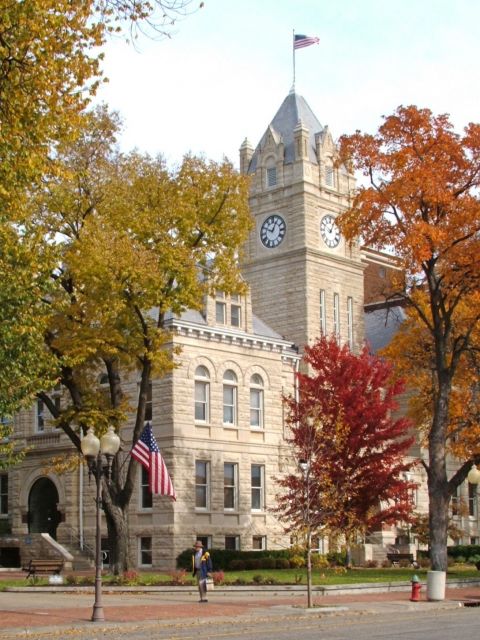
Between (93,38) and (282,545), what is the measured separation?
34739 millimetres

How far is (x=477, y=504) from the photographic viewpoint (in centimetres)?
6225

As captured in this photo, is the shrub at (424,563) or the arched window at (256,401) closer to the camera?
the shrub at (424,563)

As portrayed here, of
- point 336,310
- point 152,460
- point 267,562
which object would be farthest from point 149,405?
point 336,310

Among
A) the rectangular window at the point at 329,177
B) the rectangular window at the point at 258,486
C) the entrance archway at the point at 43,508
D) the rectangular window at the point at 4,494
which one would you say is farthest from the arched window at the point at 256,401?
the rectangular window at the point at 329,177

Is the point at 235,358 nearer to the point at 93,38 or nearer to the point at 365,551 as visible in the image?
the point at 365,551

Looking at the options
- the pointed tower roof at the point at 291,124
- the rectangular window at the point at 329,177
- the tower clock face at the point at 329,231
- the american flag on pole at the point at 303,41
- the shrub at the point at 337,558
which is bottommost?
the shrub at the point at 337,558

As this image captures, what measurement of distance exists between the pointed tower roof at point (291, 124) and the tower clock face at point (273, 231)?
326 centimetres

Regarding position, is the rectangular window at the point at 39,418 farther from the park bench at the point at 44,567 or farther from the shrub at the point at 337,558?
the shrub at the point at 337,558

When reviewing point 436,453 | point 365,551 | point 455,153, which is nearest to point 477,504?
point 365,551

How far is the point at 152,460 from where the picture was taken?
37.2 meters

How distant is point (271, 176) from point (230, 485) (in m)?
19.5

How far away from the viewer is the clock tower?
55812 mm

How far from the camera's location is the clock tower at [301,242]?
55.8 m

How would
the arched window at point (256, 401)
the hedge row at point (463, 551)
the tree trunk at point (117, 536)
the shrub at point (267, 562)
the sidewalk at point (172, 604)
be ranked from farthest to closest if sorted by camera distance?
the hedge row at point (463, 551) → the arched window at point (256, 401) → the shrub at point (267, 562) → the tree trunk at point (117, 536) → the sidewalk at point (172, 604)
